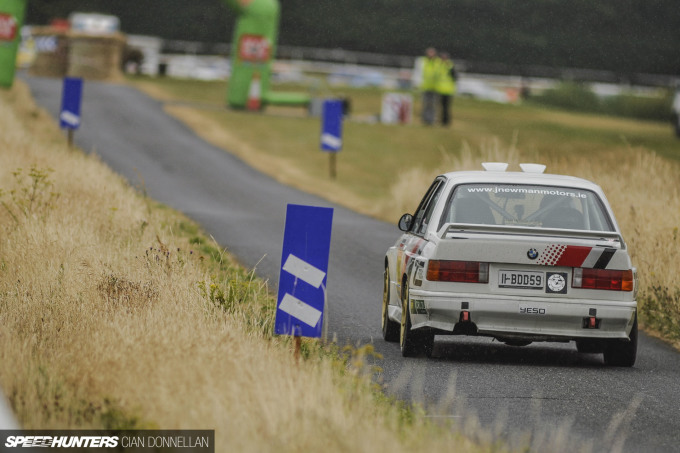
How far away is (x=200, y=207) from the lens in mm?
22797

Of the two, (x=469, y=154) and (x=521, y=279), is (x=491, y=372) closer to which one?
(x=521, y=279)

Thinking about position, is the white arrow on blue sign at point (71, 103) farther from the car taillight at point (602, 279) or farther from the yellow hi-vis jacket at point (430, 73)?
the car taillight at point (602, 279)

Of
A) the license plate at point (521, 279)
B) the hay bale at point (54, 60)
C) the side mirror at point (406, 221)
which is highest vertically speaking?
the side mirror at point (406, 221)

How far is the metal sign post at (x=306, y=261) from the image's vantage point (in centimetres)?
805

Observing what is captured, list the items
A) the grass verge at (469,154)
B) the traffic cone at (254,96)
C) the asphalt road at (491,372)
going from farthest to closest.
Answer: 1. the traffic cone at (254,96)
2. the grass verge at (469,154)
3. the asphalt road at (491,372)

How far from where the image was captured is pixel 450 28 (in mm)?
84062

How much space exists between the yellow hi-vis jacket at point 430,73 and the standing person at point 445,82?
0.41ft

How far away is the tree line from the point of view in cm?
8169

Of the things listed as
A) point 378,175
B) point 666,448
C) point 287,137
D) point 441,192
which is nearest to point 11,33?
point 287,137

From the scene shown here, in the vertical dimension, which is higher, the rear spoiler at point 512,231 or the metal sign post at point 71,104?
the rear spoiler at point 512,231

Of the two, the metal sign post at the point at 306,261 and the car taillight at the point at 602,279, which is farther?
the car taillight at the point at 602,279

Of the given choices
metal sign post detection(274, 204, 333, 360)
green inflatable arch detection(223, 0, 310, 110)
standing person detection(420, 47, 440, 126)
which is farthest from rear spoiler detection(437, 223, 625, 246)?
green inflatable arch detection(223, 0, 310, 110)

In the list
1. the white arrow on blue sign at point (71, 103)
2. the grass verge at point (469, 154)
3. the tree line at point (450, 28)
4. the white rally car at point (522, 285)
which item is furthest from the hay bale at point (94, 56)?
the white rally car at point (522, 285)

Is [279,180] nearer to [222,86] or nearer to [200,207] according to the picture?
[200,207]
